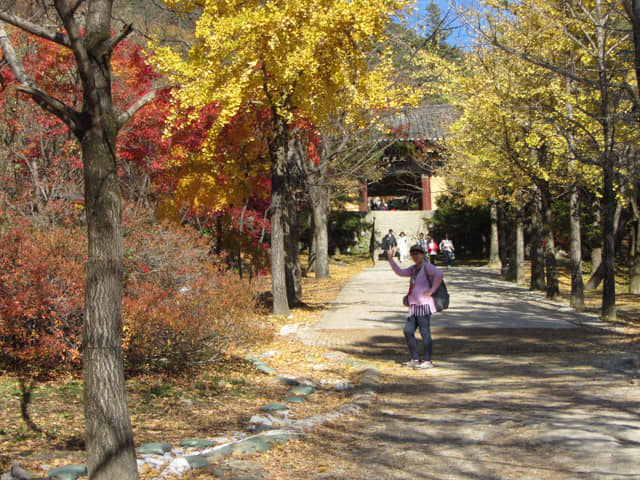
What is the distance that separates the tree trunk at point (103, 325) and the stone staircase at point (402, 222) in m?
33.4

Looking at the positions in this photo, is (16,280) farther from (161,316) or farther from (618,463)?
(618,463)

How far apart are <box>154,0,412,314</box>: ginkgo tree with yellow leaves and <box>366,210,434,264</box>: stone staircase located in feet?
78.9

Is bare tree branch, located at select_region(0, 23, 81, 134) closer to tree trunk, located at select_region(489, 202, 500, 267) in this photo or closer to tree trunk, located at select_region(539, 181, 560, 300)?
tree trunk, located at select_region(539, 181, 560, 300)

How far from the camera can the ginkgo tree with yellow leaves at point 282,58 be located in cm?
1275

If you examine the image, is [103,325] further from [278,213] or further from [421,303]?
[278,213]

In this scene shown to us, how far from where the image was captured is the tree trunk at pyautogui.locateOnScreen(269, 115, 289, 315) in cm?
1527

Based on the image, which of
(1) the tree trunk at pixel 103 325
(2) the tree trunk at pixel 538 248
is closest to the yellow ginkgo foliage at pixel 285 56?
(1) the tree trunk at pixel 103 325

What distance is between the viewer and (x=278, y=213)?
15281mm

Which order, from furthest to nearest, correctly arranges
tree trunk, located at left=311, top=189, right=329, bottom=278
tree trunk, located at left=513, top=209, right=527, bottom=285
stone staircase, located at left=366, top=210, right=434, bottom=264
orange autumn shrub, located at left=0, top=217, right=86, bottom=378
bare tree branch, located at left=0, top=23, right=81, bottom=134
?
stone staircase, located at left=366, top=210, right=434, bottom=264
tree trunk, located at left=311, top=189, right=329, bottom=278
tree trunk, located at left=513, top=209, right=527, bottom=285
orange autumn shrub, located at left=0, top=217, right=86, bottom=378
bare tree branch, located at left=0, top=23, right=81, bottom=134

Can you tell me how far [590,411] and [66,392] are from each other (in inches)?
226

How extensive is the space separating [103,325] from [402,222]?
35.4 m

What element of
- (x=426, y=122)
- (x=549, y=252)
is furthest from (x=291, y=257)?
(x=426, y=122)

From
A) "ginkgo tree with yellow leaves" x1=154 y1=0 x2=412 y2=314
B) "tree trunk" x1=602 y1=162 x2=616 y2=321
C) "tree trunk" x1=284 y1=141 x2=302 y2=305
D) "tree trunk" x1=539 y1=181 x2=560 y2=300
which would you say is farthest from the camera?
"tree trunk" x1=539 y1=181 x2=560 y2=300

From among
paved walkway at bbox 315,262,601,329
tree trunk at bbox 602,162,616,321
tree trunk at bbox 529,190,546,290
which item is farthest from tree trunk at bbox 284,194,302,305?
tree trunk at bbox 529,190,546,290
